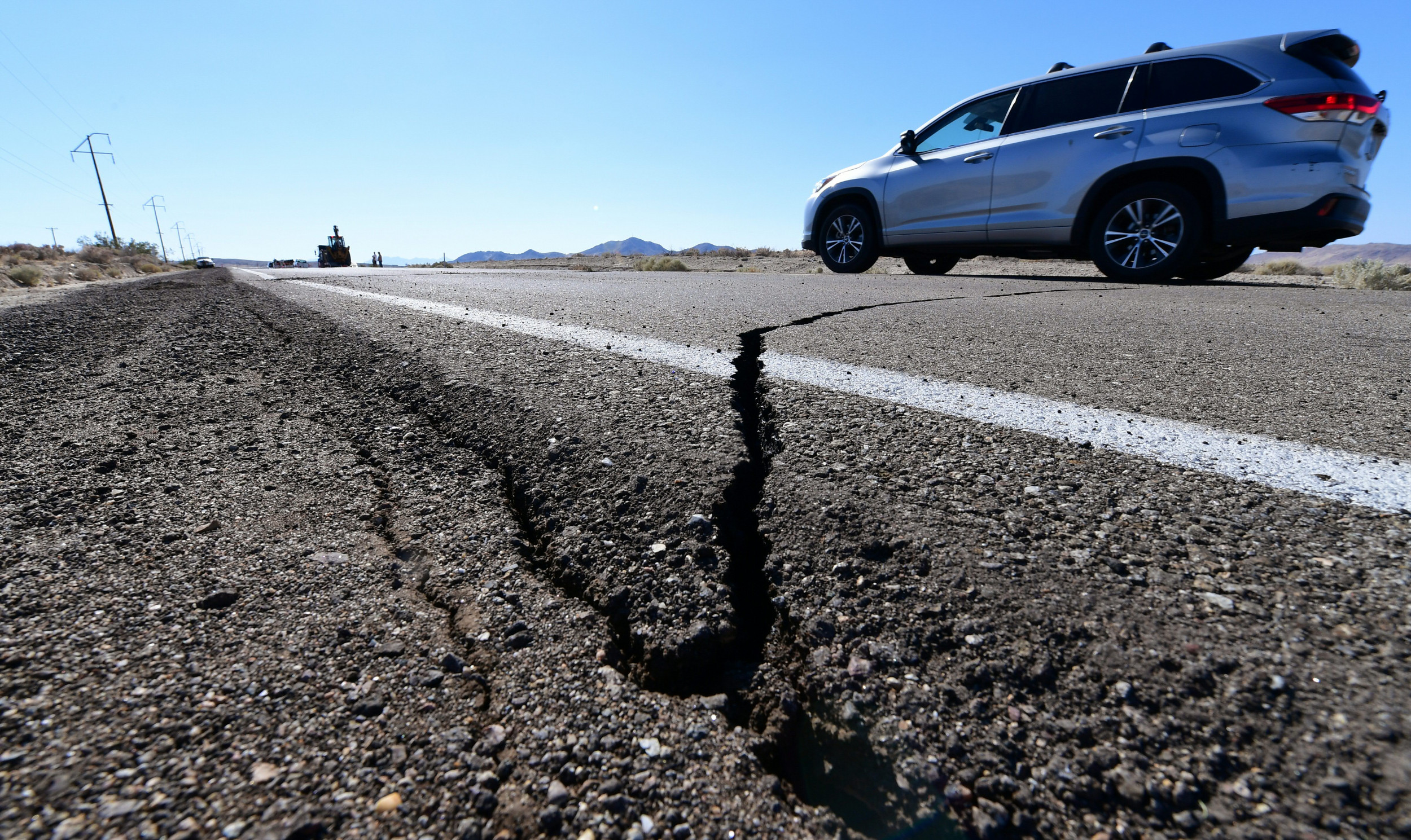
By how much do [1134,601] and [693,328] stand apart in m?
2.48

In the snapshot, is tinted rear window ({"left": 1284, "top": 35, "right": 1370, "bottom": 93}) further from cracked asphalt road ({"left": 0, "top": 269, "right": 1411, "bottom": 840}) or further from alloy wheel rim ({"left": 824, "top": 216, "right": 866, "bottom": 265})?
cracked asphalt road ({"left": 0, "top": 269, "right": 1411, "bottom": 840})

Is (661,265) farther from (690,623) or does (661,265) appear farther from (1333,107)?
(690,623)

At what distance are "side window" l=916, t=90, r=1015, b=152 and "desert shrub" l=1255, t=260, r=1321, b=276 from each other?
657cm

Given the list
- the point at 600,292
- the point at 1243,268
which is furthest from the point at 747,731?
the point at 1243,268

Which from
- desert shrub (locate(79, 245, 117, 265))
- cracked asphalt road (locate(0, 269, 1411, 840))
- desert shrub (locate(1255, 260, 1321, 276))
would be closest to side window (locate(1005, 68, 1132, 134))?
cracked asphalt road (locate(0, 269, 1411, 840))

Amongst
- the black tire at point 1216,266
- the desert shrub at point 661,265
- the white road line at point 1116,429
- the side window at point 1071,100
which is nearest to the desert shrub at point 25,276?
the desert shrub at point 661,265

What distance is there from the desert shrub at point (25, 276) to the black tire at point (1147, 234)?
15513 millimetres

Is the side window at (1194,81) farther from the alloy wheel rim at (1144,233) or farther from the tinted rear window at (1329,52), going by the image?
the alloy wheel rim at (1144,233)

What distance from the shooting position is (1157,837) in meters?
0.68

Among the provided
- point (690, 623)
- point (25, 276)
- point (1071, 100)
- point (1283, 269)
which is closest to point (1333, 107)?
point (1071, 100)

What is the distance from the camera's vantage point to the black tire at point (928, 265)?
819 centimetres

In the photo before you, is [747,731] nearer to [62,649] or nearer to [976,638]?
[976,638]

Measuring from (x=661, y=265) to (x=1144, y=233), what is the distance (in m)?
12.5

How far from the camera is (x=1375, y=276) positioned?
6.77 meters
